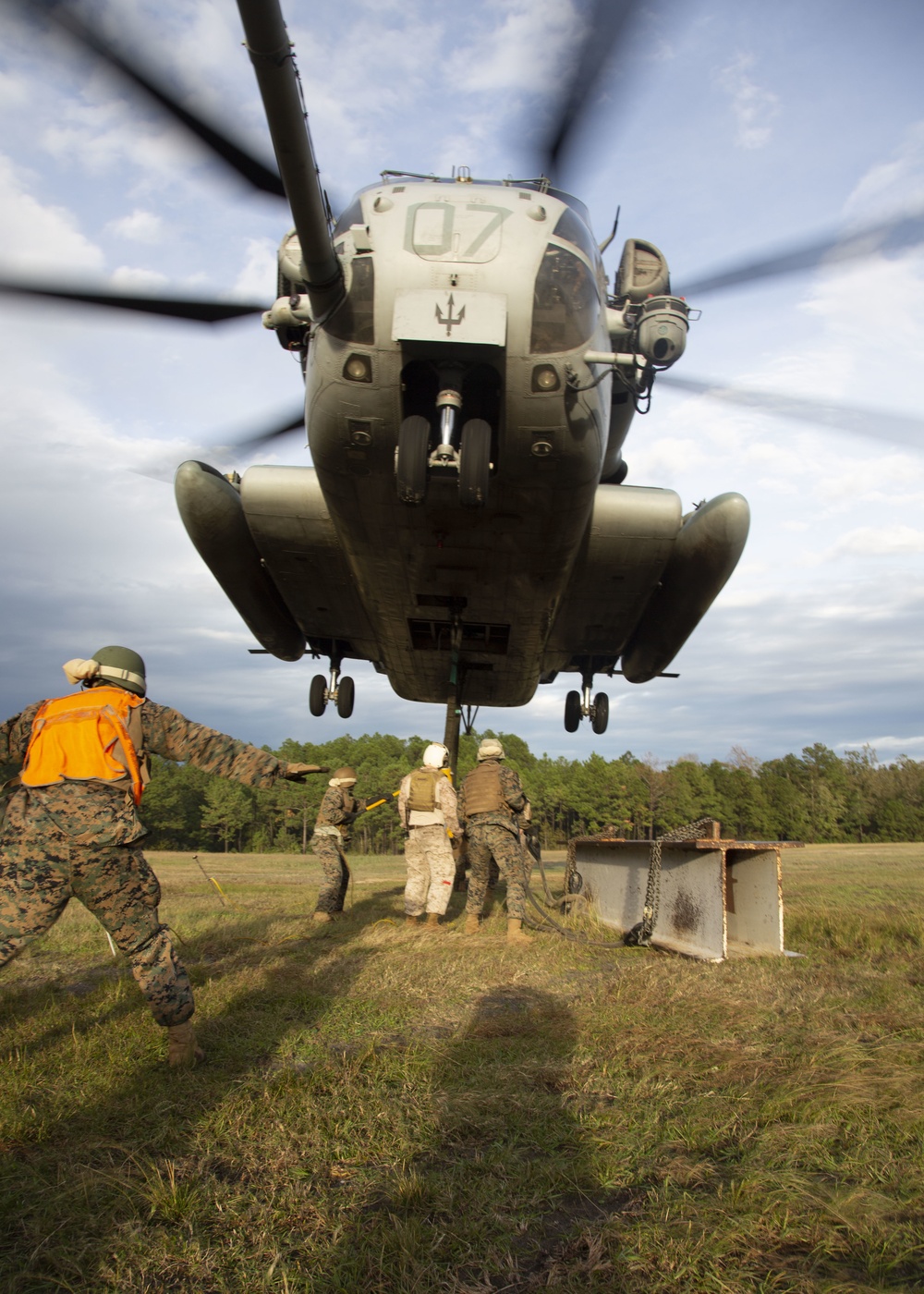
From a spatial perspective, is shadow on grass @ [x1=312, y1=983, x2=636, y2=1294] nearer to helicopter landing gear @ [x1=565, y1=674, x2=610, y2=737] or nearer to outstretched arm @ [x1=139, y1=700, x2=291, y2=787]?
outstretched arm @ [x1=139, y1=700, x2=291, y2=787]

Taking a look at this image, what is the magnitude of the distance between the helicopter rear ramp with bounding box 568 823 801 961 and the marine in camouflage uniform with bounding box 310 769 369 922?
9.09 feet

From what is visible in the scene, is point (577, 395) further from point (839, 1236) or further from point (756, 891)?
point (839, 1236)

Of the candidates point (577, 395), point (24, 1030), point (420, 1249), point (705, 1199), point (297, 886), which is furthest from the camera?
point (297, 886)

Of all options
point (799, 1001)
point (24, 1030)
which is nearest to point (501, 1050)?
point (799, 1001)

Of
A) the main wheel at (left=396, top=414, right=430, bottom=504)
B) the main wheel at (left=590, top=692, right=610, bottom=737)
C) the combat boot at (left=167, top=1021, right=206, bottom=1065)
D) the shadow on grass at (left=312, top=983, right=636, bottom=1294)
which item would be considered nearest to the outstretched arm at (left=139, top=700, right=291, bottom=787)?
the combat boot at (left=167, top=1021, right=206, bottom=1065)

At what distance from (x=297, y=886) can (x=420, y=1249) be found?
40.1 feet

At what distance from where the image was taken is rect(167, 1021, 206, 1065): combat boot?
320cm

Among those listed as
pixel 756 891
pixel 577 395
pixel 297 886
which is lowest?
pixel 297 886

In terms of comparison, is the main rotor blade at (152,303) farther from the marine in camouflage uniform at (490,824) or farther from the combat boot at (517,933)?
the combat boot at (517,933)

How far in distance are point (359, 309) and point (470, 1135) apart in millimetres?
4939

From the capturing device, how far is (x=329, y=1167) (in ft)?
7.53

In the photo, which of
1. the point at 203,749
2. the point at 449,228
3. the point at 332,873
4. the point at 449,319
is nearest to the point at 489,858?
the point at 332,873

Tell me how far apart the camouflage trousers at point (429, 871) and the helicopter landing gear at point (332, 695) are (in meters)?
3.58

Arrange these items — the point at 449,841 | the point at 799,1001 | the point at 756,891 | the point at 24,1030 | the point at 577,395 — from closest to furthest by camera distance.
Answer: the point at 24,1030
the point at 799,1001
the point at 577,395
the point at 756,891
the point at 449,841
